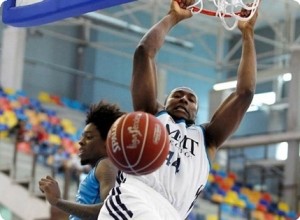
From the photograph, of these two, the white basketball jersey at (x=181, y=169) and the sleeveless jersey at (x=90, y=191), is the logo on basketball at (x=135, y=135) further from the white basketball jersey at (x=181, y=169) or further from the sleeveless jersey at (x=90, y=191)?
the sleeveless jersey at (x=90, y=191)

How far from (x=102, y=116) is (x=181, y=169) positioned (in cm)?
98

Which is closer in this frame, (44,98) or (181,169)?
(181,169)

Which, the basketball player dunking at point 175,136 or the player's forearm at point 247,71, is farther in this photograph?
the player's forearm at point 247,71

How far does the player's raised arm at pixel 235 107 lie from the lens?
454 centimetres

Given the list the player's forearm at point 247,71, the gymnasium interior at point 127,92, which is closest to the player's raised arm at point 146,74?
the player's forearm at point 247,71

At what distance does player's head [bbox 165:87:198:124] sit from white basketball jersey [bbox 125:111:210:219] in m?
0.05

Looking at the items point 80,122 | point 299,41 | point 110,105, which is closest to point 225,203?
point 80,122

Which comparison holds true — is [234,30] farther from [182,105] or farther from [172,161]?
[172,161]

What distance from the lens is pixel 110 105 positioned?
518 cm

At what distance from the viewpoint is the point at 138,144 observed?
379 cm

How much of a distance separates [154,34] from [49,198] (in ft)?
3.70

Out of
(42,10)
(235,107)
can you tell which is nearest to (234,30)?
(42,10)

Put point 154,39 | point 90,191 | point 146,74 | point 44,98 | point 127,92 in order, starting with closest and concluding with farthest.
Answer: point 146,74 < point 154,39 < point 90,191 < point 44,98 < point 127,92

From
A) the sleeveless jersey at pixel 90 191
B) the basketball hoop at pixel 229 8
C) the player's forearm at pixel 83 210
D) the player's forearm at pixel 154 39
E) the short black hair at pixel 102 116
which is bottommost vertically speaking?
the player's forearm at pixel 83 210
